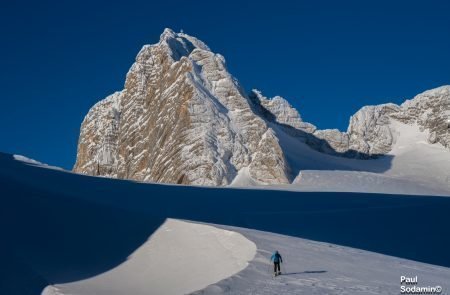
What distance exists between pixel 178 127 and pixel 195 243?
52.5m

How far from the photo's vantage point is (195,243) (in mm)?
20906

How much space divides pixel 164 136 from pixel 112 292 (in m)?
61.7

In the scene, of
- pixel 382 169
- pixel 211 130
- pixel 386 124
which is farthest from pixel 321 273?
pixel 386 124

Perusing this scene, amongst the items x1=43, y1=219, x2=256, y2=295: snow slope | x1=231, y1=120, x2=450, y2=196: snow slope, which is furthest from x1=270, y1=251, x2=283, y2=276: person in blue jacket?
x1=231, y1=120, x2=450, y2=196: snow slope

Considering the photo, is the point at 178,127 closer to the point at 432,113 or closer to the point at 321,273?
the point at 432,113

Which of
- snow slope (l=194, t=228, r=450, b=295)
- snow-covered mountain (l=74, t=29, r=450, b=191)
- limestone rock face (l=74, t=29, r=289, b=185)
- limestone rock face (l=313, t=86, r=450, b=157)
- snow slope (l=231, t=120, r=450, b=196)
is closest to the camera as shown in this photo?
snow slope (l=194, t=228, r=450, b=295)

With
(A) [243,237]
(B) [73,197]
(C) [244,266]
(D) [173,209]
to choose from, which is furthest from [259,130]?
(C) [244,266]

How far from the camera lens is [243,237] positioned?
67.9ft

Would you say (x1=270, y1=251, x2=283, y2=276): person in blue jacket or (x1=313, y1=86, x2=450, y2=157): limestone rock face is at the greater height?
(x1=313, y1=86, x2=450, y2=157): limestone rock face

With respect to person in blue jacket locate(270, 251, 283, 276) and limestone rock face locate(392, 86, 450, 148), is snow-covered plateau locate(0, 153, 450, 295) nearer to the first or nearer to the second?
person in blue jacket locate(270, 251, 283, 276)

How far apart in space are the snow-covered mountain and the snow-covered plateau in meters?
26.8

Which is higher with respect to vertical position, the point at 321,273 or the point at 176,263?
the point at 176,263

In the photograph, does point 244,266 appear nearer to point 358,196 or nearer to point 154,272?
point 154,272

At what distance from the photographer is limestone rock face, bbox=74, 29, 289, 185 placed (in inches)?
2621
